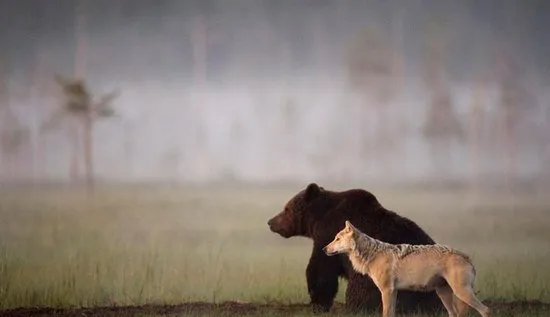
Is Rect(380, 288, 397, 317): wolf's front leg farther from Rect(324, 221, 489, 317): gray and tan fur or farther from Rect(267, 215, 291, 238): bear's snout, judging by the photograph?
Rect(267, 215, 291, 238): bear's snout

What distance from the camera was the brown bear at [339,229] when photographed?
4891mm

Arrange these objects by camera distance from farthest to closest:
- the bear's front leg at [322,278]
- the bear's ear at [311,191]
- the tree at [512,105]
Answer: the tree at [512,105] < the bear's ear at [311,191] < the bear's front leg at [322,278]

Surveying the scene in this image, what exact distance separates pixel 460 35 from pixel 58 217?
300 cm

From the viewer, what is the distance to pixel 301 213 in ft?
17.2

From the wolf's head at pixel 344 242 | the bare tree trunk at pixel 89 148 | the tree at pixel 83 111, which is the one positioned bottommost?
the wolf's head at pixel 344 242

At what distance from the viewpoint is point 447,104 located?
5.64 metres

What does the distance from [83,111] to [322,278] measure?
1946 mm

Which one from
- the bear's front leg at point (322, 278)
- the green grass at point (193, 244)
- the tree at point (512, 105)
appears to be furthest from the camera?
the tree at point (512, 105)

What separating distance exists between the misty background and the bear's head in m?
0.36

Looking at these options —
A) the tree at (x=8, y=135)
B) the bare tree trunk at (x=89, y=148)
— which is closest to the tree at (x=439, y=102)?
the bare tree trunk at (x=89, y=148)

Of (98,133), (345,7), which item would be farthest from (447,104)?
(98,133)

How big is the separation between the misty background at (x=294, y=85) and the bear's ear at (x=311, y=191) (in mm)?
441

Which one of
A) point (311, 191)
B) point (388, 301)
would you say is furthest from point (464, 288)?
point (311, 191)

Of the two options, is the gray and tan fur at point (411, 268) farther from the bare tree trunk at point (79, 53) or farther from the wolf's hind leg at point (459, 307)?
the bare tree trunk at point (79, 53)
